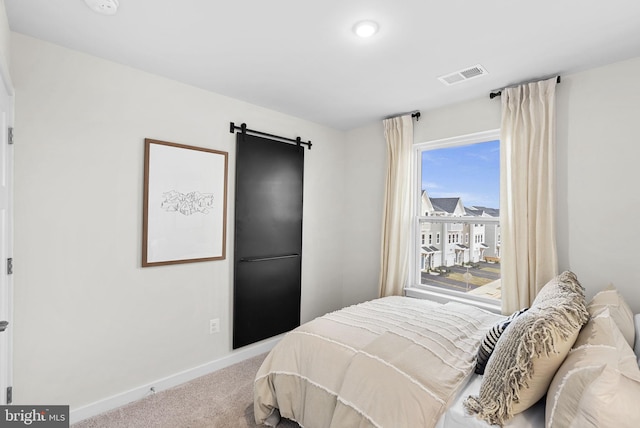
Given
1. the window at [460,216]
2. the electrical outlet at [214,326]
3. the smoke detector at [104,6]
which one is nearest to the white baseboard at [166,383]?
the electrical outlet at [214,326]

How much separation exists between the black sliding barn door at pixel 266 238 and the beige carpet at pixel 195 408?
18.6 inches

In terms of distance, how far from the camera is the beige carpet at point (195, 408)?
84.0 inches

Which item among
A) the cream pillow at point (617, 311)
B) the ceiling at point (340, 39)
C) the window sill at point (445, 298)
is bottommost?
the window sill at point (445, 298)

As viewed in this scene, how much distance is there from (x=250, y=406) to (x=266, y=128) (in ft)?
8.38

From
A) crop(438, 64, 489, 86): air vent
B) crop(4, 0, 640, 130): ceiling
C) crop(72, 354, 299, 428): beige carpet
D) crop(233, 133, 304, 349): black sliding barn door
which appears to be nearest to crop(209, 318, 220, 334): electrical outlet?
crop(233, 133, 304, 349): black sliding barn door

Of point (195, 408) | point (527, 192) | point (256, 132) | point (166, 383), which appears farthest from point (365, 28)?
point (166, 383)

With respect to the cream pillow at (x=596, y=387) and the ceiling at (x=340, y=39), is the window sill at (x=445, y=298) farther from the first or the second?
the ceiling at (x=340, y=39)

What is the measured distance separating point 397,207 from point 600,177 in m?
1.71

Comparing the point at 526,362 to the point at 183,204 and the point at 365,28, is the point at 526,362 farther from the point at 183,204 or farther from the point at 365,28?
the point at 183,204

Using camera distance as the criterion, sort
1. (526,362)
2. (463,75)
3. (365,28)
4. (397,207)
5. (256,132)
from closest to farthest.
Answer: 1. (526,362)
2. (365,28)
3. (463,75)
4. (256,132)
5. (397,207)

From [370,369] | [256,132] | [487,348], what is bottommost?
[370,369]

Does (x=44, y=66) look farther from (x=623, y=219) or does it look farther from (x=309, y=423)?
(x=623, y=219)

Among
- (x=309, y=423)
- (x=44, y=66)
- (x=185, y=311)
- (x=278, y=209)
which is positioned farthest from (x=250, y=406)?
(x=44, y=66)

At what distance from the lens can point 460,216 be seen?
3.30 metres
